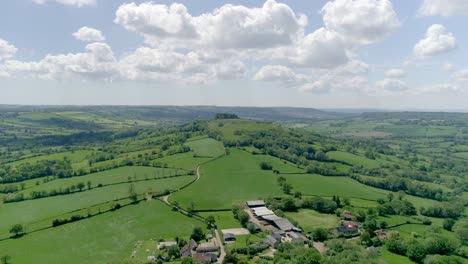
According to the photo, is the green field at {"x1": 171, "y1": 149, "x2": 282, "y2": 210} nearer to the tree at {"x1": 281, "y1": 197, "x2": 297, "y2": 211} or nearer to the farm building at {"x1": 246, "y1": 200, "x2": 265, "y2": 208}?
the farm building at {"x1": 246, "y1": 200, "x2": 265, "y2": 208}

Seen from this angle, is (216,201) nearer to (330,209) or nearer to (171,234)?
(171,234)

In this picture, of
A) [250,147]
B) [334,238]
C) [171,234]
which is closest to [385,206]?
[334,238]

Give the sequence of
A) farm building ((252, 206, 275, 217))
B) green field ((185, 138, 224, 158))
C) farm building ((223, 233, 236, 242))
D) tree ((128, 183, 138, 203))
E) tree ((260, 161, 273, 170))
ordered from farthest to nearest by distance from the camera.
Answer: green field ((185, 138, 224, 158))
tree ((260, 161, 273, 170))
tree ((128, 183, 138, 203))
farm building ((252, 206, 275, 217))
farm building ((223, 233, 236, 242))

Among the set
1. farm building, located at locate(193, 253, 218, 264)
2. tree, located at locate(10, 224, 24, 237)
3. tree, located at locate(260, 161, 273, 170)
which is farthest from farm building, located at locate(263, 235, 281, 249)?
tree, located at locate(260, 161, 273, 170)

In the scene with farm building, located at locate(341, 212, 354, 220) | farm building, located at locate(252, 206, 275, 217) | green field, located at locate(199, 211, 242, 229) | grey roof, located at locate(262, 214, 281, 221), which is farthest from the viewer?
farm building, located at locate(252, 206, 275, 217)

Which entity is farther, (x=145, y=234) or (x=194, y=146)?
(x=194, y=146)

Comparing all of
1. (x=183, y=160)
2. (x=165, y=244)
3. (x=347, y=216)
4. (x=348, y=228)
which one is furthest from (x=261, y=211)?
(x=183, y=160)
